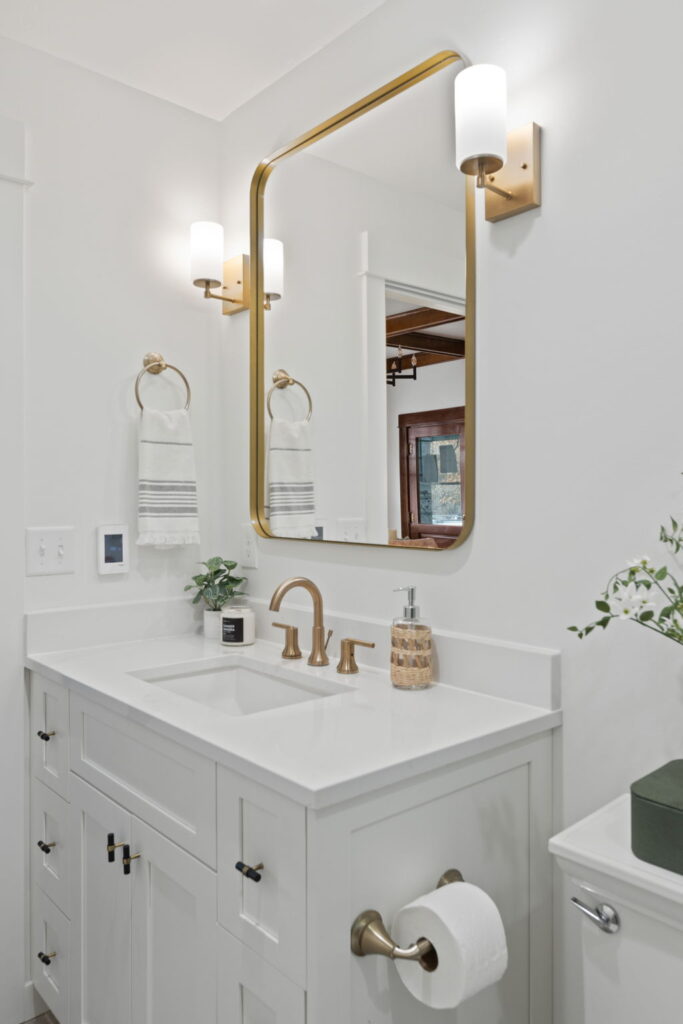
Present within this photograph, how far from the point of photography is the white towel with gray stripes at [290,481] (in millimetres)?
1914

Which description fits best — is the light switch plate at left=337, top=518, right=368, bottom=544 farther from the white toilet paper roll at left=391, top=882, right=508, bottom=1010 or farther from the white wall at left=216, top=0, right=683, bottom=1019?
the white toilet paper roll at left=391, top=882, right=508, bottom=1010

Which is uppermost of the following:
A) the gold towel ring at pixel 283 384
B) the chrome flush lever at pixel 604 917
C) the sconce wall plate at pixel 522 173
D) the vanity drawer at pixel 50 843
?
the sconce wall plate at pixel 522 173

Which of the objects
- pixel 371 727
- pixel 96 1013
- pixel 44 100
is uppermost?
pixel 44 100

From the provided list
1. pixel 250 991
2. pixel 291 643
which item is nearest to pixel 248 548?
pixel 291 643

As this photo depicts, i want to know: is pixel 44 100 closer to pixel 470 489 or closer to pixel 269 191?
pixel 269 191

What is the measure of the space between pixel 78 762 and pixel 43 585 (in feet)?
1.51

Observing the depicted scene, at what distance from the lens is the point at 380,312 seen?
5.53ft

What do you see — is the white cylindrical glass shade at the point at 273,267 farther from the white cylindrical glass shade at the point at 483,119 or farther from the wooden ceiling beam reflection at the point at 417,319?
the white cylindrical glass shade at the point at 483,119

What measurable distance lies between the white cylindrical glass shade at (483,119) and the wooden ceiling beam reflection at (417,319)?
0.94 ft

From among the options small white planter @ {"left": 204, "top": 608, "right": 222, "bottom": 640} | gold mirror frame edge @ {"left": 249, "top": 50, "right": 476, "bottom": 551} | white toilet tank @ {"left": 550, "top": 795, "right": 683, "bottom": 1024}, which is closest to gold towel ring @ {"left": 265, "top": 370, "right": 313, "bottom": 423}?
gold mirror frame edge @ {"left": 249, "top": 50, "right": 476, "bottom": 551}

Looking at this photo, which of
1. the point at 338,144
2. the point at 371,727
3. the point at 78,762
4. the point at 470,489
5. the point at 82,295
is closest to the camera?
the point at 371,727

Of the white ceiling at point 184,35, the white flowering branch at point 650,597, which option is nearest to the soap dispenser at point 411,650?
the white flowering branch at point 650,597

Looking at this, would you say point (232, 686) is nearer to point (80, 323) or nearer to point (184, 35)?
point (80, 323)

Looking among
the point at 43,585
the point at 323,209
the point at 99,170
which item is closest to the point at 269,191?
the point at 323,209
